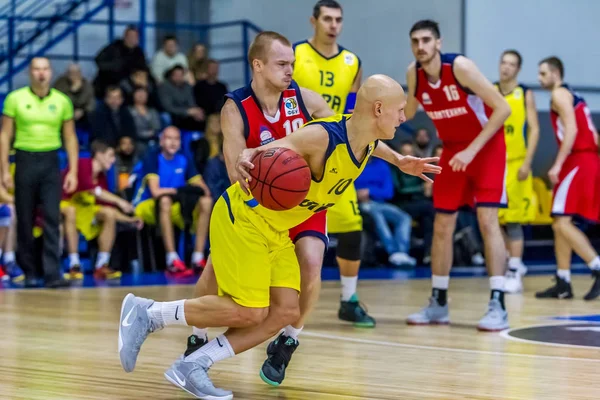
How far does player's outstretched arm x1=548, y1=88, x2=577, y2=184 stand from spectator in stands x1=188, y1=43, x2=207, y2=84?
6.17 m

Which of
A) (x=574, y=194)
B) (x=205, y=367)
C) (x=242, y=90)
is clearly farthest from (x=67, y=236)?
(x=205, y=367)

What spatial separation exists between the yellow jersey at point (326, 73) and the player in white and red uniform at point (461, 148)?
1.38 feet

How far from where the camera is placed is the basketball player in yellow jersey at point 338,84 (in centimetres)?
670

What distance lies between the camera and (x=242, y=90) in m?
4.96

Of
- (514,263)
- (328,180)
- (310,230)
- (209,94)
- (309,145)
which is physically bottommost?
(514,263)

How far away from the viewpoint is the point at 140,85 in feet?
41.9

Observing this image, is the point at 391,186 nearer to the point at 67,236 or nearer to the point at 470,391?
the point at 67,236

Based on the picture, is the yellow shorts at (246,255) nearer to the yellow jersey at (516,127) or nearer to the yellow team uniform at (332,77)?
the yellow team uniform at (332,77)

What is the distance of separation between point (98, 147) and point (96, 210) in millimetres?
Result: 698

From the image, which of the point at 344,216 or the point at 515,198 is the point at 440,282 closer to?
the point at 344,216

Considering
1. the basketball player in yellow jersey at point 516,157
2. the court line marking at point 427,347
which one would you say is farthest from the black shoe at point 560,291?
the court line marking at point 427,347

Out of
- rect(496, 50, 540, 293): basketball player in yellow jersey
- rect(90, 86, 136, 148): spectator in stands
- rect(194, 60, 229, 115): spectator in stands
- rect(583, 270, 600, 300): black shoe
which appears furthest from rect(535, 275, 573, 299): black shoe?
rect(194, 60, 229, 115): spectator in stands

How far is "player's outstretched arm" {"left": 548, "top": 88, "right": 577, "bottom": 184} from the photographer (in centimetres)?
866

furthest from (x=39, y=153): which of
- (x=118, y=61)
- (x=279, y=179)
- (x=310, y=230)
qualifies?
(x=279, y=179)
